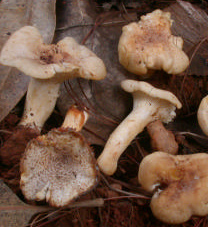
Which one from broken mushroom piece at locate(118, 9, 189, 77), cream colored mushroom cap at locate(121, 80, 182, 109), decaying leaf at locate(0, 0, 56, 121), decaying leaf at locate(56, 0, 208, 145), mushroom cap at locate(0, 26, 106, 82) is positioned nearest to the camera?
mushroom cap at locate(0, 26, 106, 82)

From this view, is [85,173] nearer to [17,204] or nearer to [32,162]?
[32,162]

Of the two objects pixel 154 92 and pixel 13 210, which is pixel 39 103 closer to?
pixel 13 210

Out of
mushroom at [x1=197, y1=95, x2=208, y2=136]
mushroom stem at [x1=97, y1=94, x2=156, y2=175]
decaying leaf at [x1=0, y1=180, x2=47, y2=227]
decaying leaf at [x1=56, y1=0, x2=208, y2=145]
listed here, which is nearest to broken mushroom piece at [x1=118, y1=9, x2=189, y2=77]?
decaying leaf at [x1=56, y1=0, x2=208, y2=145]

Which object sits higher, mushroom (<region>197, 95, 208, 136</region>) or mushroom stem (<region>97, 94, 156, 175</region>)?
mushroom (<region>197, 95, 208, 136</region>)

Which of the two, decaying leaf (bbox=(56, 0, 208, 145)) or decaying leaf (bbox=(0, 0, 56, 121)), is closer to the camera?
decaying leaf (bbox=(0, 0, 56, 121))

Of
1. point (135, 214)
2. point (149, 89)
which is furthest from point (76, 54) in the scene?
point (135, 214)

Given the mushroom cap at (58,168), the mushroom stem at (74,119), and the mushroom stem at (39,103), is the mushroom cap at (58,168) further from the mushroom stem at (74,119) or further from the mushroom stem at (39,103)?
the mushroom stem at (39,103)

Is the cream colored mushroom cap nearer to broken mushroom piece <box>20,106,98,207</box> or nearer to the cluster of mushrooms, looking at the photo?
the cluster of mushrooms
